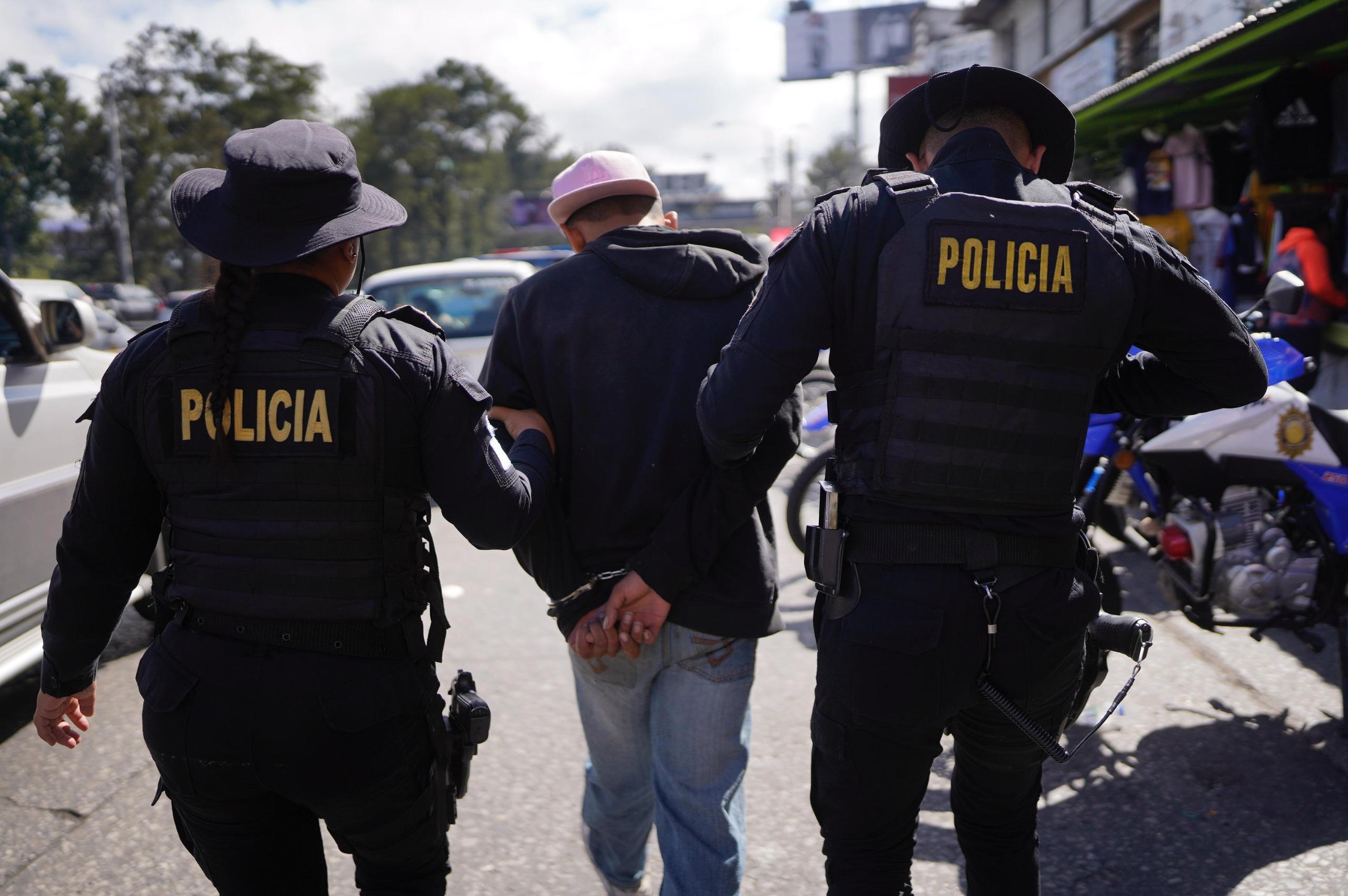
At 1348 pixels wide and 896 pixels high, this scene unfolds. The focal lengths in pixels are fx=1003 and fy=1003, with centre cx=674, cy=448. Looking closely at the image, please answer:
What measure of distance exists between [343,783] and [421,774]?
16 cm

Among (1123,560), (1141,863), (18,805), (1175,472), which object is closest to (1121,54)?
(1123,560)

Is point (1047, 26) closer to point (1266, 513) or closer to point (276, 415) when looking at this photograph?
point (1266, 513)

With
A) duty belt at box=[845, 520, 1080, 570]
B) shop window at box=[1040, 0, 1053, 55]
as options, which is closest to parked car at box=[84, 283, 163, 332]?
shop window at box=[1040, 0, 1053, 55]

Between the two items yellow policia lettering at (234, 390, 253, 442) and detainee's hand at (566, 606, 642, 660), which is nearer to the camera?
yellow policia lettering at (234, 390, 253, 442)

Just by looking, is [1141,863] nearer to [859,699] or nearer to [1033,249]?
[859,699]

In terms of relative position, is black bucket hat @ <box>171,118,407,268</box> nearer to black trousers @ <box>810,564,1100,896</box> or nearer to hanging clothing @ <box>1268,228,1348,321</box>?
black trousers @ <box>810,564,1100,896</box>

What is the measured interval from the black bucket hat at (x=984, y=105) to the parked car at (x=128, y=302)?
107 feet

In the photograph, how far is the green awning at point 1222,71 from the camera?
462cm

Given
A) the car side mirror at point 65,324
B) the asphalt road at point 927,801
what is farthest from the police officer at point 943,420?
the car side mirror at point 65,324

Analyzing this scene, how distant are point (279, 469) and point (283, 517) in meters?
0.08

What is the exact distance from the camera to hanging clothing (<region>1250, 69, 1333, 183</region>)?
18.4 ft

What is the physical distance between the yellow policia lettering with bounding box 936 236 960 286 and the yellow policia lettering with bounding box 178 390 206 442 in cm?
122

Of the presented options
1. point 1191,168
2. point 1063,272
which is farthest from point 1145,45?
point 1063,272

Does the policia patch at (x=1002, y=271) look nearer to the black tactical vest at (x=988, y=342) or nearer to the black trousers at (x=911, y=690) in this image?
the black tactical vest at (x=988, y=342)
